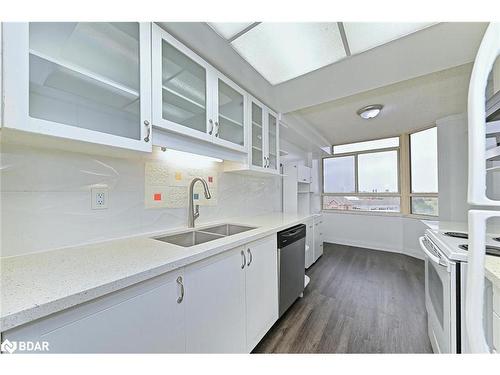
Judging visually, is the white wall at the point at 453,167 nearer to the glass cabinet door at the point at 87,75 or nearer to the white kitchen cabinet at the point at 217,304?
the white kitchen cabinet at the point at 217,304

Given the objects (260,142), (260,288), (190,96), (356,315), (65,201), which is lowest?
(356,315)

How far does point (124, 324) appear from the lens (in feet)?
2.29

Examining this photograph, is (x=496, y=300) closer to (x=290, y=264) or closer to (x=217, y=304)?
(x=217, y=304)

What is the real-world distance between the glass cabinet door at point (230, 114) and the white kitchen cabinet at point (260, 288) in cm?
88

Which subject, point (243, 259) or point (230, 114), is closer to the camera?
point (243, 259)

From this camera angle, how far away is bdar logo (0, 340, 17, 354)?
496mm

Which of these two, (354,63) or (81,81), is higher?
(354,63)

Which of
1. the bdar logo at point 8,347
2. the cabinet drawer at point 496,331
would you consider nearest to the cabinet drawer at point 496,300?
the cabinet drawer at point 496,331

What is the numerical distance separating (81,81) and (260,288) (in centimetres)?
159

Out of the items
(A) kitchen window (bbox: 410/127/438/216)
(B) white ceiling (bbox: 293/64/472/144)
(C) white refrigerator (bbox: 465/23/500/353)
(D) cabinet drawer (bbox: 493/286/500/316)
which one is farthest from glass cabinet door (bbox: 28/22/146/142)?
(A) kitchen window (bbox: 410/127/438/216)

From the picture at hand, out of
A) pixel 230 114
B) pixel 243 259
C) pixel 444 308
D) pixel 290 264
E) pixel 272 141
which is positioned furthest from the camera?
pixel 272 141

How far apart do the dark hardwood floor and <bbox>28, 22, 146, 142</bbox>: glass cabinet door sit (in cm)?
176

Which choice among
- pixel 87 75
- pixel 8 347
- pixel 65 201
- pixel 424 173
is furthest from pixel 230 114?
pixel 424 173

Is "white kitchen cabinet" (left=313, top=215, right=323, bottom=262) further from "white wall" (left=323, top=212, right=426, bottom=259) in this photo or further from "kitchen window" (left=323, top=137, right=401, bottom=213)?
"kitchen window" (left=323, top=137, right=401, bottom=213)
